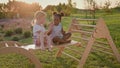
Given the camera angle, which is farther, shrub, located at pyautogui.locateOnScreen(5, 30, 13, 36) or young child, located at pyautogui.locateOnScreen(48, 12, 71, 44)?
shrub, located at pyautogui.locateOnScreen(5, 30, 13, 36)

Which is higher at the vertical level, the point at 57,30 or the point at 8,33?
the point at 57,30

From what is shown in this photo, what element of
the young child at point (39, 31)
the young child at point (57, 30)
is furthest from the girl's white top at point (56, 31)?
the young child at point (39, 31)

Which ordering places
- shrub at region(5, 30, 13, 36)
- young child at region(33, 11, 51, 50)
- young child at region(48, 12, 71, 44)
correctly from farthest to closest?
shrub at region(5, 30, 13, 36) < young child at region(48, 12, 71, 44) < young child at region(33, 11, 51, 50)

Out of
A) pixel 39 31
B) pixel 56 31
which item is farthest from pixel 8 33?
pixel 39 31

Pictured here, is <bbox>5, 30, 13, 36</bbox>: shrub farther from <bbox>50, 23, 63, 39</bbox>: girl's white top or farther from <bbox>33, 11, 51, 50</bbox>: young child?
<bbox>33, 11, 51, 50</bbox>: young child

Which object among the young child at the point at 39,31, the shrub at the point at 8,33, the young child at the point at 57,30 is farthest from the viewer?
the shrub at the point at 8,33

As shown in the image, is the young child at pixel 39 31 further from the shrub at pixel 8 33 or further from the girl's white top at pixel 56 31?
the shrub at pixel 8 33

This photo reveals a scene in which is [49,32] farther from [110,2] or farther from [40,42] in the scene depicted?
[110,2]

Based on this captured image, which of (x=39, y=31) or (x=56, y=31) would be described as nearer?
(x=39, y=31)

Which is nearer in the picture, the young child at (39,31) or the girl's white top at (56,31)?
the young child at (39,31)

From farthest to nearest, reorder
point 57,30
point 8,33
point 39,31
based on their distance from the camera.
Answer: point 8,33 → point 57,30 → point 39,31

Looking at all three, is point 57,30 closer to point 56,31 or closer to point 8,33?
point 56,31

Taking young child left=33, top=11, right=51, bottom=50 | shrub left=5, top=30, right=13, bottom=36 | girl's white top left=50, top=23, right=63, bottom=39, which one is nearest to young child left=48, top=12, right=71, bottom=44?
girl's white top left=50, top=23, right=63, bottom=39

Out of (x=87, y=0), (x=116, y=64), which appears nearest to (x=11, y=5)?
(x=87, y=0)
